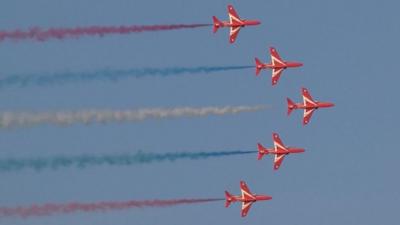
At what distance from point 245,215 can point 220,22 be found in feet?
51.1

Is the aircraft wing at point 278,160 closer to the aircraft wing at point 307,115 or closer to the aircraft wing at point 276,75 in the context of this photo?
the aircraft wing at point 307,115

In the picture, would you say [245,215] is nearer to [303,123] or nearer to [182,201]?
[303,123]

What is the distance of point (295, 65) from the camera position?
353 ft

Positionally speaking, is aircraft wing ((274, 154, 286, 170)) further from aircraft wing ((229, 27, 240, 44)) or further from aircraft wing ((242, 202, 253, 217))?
aircraft wing ((229, 27, 240, 44))

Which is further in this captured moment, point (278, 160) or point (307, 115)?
point (307, 115)

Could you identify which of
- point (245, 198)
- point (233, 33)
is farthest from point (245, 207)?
point (233, 33)

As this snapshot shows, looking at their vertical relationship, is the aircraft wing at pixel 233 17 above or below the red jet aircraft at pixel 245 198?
above

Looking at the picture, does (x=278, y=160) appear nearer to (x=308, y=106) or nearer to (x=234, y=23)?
(x=308, y=106)

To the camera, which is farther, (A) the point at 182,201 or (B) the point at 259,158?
(B) the point at 259,158

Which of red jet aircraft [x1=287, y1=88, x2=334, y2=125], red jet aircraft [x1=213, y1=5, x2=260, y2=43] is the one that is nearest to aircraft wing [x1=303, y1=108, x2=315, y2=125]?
red jet aircraft [x1=287, y1=88, x2=334, y2=125]

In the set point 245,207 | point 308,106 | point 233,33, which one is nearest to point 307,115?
point 308,106

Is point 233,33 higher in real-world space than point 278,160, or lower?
higher

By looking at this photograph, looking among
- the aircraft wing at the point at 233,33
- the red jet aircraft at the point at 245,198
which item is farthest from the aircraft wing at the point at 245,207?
the aircraft wing at the point at 233,33

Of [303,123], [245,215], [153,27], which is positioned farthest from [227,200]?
[153,27]
